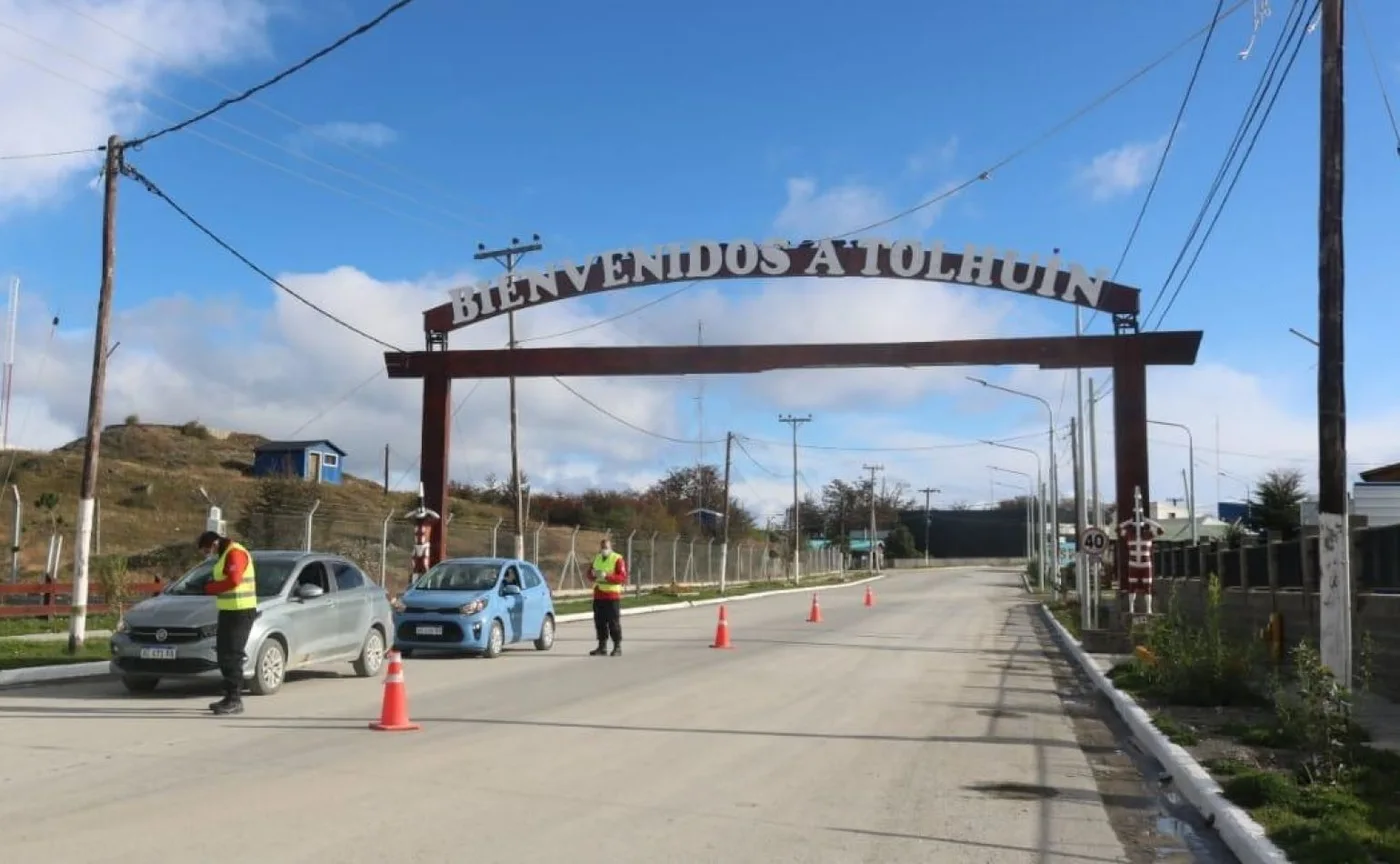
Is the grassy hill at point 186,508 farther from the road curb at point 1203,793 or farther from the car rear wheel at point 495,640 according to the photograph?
the road curb at point 1203,793

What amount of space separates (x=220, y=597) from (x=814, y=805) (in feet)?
21.7

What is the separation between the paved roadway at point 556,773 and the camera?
6.86m

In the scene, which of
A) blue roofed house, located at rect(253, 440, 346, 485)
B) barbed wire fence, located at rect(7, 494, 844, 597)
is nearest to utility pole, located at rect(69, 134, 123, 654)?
barbed wire fence, located at rect(7, 494, 844, 597)

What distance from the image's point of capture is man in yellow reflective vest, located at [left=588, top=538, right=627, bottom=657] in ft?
61.9

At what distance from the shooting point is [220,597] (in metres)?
12.0

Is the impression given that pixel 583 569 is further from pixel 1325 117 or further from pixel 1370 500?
pixel 1325 117

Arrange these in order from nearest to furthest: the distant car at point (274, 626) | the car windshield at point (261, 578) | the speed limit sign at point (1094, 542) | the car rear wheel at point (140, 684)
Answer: the distant car at point (274, 626), the car rear wheel at point (140, 684), the car windshield at point (261, 578), the speed limit sign at point (1094, 542)

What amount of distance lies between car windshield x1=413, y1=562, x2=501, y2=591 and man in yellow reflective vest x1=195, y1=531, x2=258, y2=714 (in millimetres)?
7669

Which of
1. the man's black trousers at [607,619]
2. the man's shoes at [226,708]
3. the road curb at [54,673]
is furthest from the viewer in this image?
the man's black trousers at [607,619]

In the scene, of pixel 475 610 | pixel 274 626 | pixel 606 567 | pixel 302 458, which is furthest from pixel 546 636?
pixel 302 458

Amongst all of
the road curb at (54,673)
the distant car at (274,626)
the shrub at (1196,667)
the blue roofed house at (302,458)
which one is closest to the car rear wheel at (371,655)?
the distant car at (274,626)

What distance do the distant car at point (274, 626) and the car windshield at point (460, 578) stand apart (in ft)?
10.4

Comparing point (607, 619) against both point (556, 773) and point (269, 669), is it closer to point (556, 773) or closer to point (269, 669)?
point (269, 669)

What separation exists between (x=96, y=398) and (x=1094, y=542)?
19.0 m
